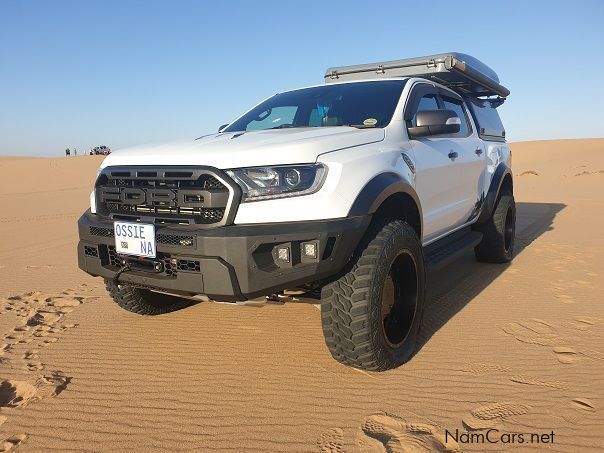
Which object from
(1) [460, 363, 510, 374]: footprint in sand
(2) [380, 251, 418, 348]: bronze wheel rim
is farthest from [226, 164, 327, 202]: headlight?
(1) [460, 363, 510, 374]: footprint in sand

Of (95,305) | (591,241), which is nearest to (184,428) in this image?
(95,305)

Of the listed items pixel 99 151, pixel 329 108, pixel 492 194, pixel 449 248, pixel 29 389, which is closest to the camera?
pixel 29 389

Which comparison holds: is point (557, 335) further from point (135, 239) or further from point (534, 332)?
point (135, 239)

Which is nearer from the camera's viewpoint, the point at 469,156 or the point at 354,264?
the point at 354,264

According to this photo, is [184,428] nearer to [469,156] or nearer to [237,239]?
[237,239]

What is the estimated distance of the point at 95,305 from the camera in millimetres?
4465

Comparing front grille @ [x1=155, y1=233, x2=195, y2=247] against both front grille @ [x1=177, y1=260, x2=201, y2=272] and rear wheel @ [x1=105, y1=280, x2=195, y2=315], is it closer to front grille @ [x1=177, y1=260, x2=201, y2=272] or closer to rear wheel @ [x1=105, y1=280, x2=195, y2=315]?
front grille @ [x1=177, y1=260, x2=201, y2=272]

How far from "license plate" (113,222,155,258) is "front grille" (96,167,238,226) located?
3.0 inches

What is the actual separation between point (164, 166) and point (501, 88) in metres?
4.86

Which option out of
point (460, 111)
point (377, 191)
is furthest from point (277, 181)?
point (460, 111)

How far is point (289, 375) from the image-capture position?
2945 mm

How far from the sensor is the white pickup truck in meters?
2.45

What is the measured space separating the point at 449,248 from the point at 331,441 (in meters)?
2.59

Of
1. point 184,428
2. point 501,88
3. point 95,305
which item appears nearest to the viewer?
point 184,428
